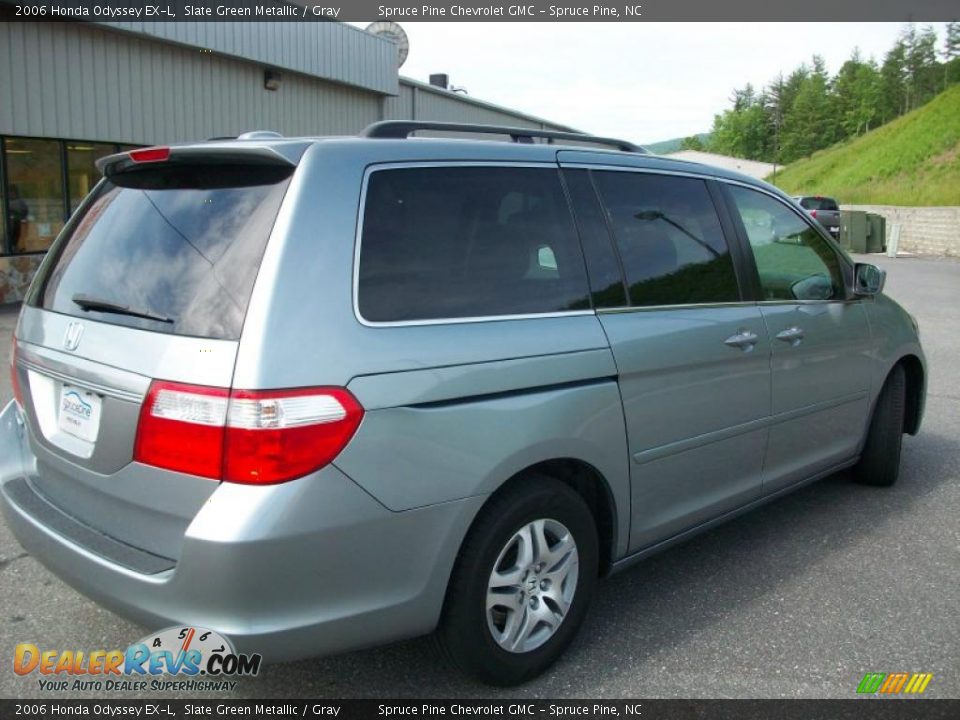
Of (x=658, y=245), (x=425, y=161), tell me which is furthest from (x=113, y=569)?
(x=658, y=245)

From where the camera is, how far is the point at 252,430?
2197 millimetres

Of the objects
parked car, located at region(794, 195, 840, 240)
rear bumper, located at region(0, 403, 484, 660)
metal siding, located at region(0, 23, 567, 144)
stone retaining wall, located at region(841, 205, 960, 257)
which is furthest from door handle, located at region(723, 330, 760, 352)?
parked car, located at region(794, 195, 840, 240)

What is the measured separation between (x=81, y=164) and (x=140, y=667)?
1244 centimetres

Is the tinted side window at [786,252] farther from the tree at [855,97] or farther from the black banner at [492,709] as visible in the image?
the tree at [855,97]

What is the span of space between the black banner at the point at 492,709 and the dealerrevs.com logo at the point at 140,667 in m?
0.08

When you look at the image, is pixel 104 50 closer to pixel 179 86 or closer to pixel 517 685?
pixel 179 86

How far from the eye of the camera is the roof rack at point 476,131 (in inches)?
115

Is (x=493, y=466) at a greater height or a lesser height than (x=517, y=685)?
greater

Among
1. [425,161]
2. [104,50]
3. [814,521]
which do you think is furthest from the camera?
[104,50]

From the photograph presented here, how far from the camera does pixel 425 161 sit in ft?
8.95

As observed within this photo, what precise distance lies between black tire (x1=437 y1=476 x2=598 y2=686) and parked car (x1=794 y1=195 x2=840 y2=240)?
29321mm

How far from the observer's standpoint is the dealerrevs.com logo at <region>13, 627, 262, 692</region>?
2.44 metres

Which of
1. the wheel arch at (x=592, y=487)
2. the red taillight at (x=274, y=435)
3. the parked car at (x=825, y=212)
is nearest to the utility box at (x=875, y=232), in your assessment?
the parked car at (x=825, y=212)

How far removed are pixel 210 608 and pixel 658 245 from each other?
87.0 inches
